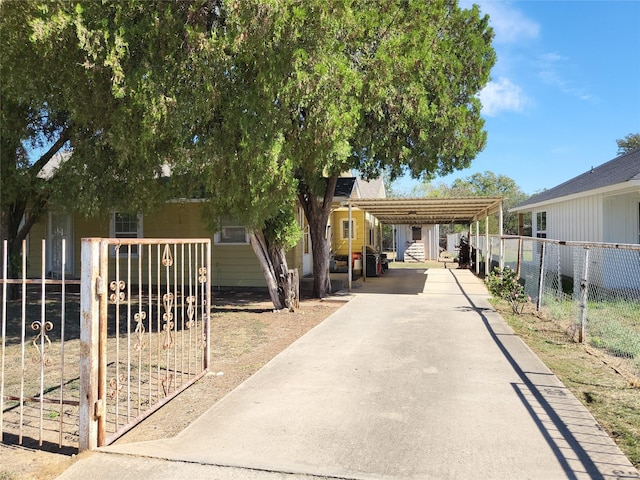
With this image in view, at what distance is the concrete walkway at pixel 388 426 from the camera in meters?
3.29

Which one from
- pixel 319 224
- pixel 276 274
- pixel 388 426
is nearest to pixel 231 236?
pixel 319 224

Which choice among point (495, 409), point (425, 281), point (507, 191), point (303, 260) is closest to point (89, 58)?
point (495, 409)

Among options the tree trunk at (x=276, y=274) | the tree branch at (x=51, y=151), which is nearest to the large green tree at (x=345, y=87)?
the tree trunk at (x=276, y=274)

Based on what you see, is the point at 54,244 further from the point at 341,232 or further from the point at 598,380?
the point at 598,380

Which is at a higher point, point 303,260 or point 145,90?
point 145,90

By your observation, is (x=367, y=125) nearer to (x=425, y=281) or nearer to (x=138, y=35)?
(x=138, y=35)

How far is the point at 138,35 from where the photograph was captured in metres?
6.65

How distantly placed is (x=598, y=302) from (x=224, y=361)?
28.0 ft

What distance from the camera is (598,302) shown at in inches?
408

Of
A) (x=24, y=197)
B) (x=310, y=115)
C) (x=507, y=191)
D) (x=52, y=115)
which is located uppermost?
(x=507, y=191)

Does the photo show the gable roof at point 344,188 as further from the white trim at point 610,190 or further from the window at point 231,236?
the white trim at point 610,190

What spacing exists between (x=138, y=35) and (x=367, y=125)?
5.16 metres

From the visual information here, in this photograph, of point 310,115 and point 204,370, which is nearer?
point 204,370

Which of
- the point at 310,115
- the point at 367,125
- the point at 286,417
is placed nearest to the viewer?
the point at 286,417
